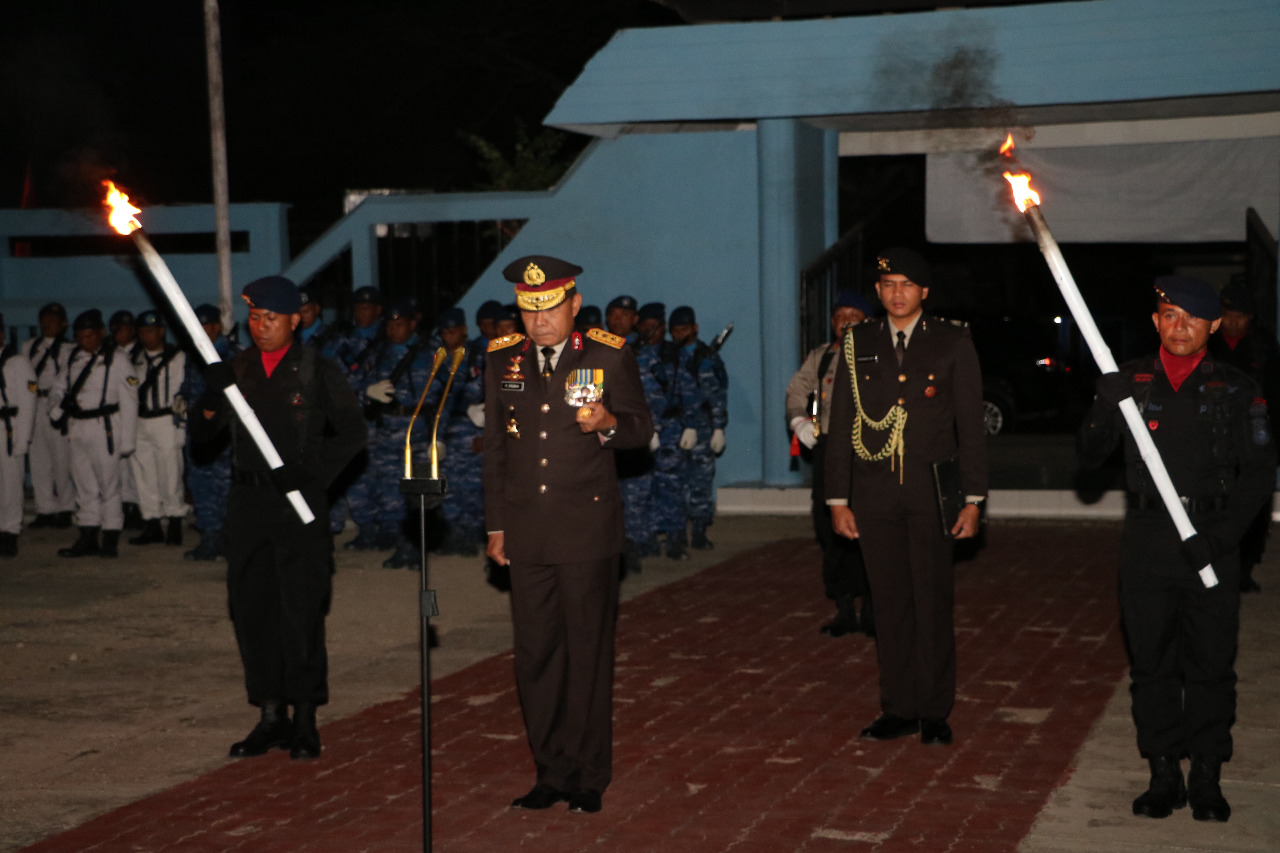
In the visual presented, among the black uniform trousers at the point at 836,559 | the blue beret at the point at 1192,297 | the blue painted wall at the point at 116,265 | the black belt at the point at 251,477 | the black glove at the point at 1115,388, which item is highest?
the blue painted wall at the point at 116,265

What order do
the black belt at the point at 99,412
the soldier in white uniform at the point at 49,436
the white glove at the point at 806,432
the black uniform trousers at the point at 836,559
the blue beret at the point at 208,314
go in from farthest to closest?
the soldier in white uniform at the point at 49,436, the blue beret at the point at 208,314, the black belt at the point at 99,412, the black uniform trousers at the point at 836,559, the white glove at the point at 806,432

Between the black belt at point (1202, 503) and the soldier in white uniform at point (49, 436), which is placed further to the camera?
the soldier in white uniform at point (49, 436)

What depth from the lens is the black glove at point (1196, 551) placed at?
5.47m

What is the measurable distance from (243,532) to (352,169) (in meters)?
23.5

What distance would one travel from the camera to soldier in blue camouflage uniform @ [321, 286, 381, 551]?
12.6m

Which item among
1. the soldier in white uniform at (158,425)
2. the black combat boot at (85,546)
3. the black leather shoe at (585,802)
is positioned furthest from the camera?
the soldier in white uniform at (158,425)

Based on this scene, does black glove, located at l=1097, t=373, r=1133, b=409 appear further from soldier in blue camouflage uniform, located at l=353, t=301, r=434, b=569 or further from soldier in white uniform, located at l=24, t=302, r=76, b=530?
soldier in white uniform, located at l=24, t=302, r=76, b=530

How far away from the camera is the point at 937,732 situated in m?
6.71

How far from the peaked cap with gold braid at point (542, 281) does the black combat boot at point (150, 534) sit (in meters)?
8.50

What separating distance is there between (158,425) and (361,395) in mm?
1958

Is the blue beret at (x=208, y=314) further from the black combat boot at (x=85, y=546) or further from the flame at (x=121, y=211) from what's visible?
the flame at (x=121, y=211)

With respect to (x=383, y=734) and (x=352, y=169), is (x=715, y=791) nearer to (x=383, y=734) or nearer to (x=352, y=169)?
(x=383, y=734)

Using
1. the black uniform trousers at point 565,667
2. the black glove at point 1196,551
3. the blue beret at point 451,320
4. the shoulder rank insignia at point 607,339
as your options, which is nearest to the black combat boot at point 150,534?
the blue beret at point 451,320

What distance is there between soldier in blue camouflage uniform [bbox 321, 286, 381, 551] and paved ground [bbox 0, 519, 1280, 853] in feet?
5.87
